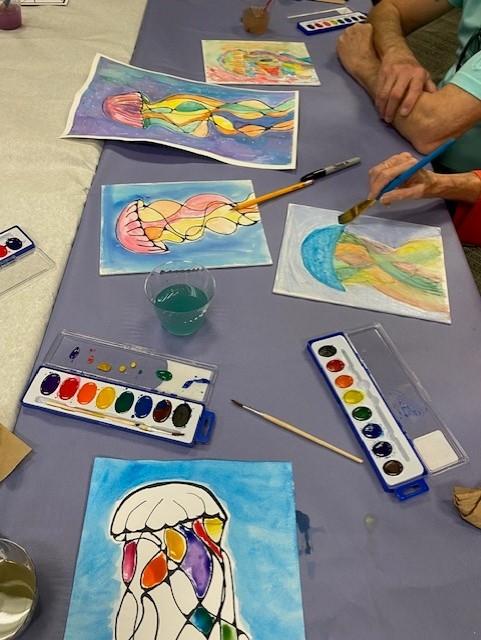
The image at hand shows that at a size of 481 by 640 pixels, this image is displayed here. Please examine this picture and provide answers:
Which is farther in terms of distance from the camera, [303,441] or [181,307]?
[181,307]

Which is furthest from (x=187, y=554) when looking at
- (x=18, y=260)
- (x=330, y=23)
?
(x=330, y=23)

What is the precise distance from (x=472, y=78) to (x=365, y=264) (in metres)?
0.45

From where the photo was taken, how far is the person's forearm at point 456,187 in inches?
39.5

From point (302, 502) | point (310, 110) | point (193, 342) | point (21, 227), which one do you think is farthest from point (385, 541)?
point (310, 110)

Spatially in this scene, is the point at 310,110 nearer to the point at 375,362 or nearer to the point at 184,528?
the point at 375,362

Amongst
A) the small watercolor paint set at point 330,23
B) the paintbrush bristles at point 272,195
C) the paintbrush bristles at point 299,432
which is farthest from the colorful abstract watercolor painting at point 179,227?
the small watercolor paint set at point 330,23

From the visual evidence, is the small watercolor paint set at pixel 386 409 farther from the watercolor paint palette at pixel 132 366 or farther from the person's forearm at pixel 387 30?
Answer: the person's forearm at pixel 387 30

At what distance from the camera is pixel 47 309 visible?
790 millimetres

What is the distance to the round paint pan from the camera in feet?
1.70

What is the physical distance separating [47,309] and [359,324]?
0.41m

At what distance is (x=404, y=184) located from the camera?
100 centimetres

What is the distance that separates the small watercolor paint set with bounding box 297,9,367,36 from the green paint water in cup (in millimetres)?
917

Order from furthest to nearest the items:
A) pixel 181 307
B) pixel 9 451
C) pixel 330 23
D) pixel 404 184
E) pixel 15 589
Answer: pixel 330 23
pixel 404 184
pixel 181 307
pixel 9 451
pixel 15 589

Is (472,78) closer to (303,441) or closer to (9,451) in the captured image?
(303,441)
